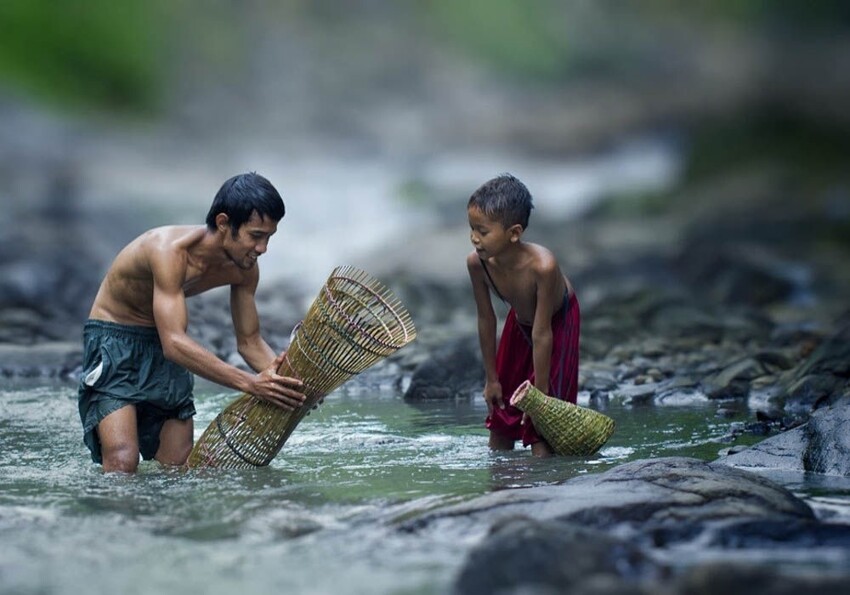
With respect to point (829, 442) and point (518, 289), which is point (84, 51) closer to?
point (518, 289)

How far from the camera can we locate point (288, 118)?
16.9 meters

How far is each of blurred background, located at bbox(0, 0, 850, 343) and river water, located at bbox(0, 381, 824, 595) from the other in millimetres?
9073

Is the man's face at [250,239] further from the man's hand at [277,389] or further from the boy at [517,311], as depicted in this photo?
the boy at [517,311]

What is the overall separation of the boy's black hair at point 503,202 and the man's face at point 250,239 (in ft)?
3.15

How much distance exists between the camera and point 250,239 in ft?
15.7

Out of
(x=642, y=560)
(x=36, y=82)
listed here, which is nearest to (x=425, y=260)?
(x=36, y=82)

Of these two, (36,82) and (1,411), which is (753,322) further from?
(36,82)

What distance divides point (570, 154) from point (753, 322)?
5.93 metres

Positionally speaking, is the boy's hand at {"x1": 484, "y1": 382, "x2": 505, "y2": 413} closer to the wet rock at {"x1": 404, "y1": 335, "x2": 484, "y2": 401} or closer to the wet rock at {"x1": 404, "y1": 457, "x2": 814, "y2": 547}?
the wet rock at {"x1": 404, "y1": 457, "x2": 814, "y2": 547}

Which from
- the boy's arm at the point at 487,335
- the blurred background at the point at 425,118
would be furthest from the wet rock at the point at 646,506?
the blurred background at the point at 425,118

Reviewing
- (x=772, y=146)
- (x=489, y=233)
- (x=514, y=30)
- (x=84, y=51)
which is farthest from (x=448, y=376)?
(x=84, y=51)

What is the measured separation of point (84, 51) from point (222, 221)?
502 inches

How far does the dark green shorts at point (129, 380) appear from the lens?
5.03m

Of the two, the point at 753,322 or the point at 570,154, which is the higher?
Answer: the point at 570,154
